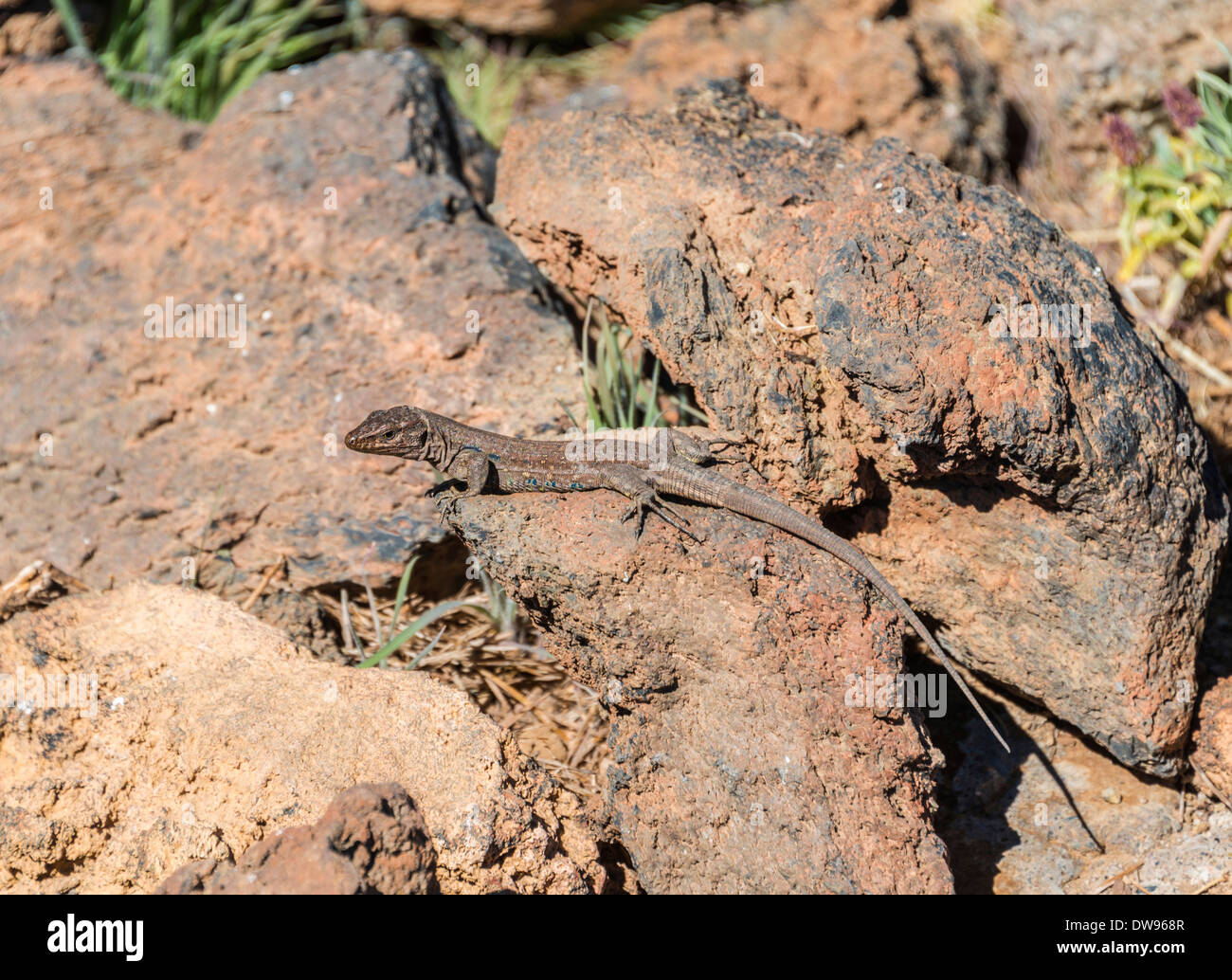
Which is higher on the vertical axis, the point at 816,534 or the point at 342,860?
the point at 816,534

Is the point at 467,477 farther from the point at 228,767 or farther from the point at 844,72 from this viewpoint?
the point at 844,72

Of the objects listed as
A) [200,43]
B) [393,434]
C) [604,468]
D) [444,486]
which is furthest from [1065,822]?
[200,43]

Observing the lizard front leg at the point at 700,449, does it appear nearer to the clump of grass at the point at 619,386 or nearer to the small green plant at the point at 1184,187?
the clump of grass at the point at 619,386

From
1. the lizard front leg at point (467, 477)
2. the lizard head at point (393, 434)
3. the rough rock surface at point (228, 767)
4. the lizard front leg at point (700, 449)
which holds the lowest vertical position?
the rough rock surface at point (228, 767)

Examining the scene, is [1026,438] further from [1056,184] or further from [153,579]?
[1056,184]

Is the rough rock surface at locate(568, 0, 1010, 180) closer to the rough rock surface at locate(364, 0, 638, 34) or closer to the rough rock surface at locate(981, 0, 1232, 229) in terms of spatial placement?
the rough rock surface at locate(981, 0, 1232, 229)

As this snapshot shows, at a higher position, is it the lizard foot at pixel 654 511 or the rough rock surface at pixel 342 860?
the lizard foot at pixel 654 511

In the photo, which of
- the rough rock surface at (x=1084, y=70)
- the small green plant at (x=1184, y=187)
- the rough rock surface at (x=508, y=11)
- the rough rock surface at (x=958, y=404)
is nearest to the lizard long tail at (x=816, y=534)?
the rough rock surface at (x=958, y=404)

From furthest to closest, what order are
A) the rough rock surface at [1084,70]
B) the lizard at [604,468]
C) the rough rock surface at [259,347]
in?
the rough rock surface at [1084,70] < the rough rock surface at [259,347] < the lizard at [604,468]
